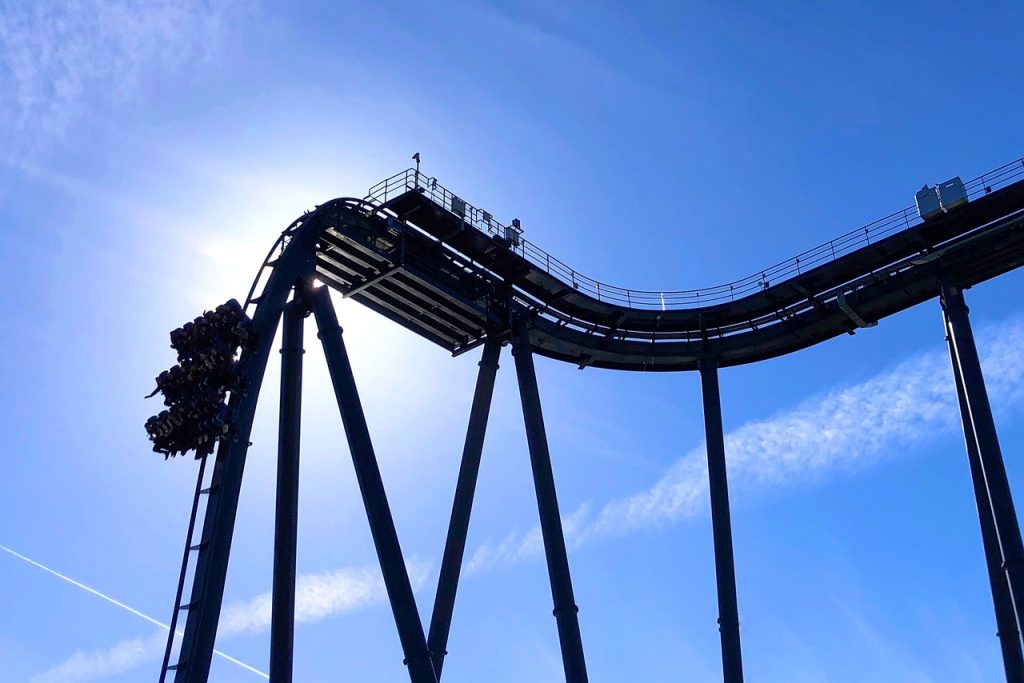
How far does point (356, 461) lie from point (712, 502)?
14292 millimetres

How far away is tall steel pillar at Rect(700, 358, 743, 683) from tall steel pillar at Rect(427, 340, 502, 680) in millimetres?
8240

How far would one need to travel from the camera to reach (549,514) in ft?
110

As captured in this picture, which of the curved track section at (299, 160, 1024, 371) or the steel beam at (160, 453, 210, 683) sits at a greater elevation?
the curved track section at (299, 160, 1024, 371)

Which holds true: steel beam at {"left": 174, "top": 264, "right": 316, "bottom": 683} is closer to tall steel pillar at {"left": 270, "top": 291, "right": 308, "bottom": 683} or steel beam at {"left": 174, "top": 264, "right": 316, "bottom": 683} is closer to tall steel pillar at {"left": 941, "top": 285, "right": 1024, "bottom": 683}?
tall steel pillar at {"left": 270, "top": 291, "right": 308, "bottom": 683}

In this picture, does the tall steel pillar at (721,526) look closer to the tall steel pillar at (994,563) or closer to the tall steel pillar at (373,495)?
the tall steel pillar at (994,563)

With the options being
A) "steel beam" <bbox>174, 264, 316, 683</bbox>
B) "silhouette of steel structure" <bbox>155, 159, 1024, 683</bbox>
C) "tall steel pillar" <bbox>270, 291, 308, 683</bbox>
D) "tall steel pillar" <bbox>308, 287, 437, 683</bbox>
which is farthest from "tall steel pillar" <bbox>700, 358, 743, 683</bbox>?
"steel beam" <bbox>174, 264, 316, 683</bbox>

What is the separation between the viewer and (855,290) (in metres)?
36.9

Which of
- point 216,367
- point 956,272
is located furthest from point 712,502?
point 216,367

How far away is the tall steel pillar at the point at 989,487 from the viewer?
29.9m

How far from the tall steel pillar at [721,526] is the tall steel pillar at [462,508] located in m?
8.24

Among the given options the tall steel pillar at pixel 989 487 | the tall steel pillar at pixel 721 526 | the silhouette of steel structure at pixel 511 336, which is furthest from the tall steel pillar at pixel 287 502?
the tall steel pillar at pixel 989 487

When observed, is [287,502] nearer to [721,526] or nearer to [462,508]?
[462,508]

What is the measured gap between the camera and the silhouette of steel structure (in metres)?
26.8

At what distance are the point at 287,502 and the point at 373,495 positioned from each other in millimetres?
2014
